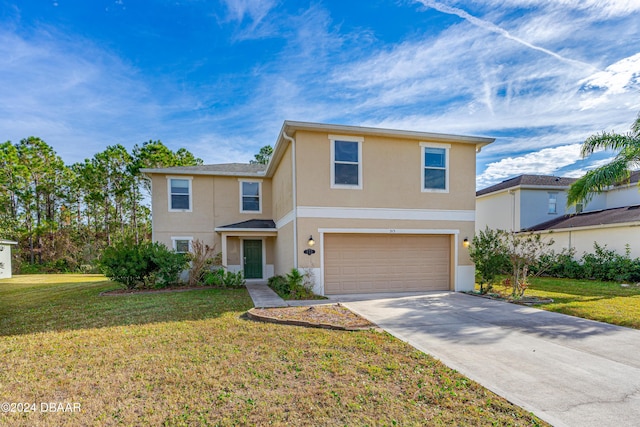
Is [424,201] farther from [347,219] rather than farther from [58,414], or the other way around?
[58,414]

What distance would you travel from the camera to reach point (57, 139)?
24875 mm

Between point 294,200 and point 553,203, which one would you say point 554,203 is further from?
point 294,200

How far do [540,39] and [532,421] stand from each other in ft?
38.0

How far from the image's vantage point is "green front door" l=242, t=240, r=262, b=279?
14.4m

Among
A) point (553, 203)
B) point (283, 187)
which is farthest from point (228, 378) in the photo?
point (553, 203)

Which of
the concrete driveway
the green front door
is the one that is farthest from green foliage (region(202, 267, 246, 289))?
the concrete driveway

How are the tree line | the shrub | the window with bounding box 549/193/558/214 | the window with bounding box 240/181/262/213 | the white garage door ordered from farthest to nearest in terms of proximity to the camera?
the tree line
the window with bounding box 549/193/558/214
the window with bounding box 240/181/262/213
the shrub
the white garage door

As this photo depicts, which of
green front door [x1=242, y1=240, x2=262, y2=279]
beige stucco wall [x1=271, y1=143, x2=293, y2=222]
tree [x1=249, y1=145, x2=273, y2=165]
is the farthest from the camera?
tree [x1=249, y1=145, x2=273, y2=165]

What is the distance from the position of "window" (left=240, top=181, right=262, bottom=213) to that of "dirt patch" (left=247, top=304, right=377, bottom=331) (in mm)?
7721

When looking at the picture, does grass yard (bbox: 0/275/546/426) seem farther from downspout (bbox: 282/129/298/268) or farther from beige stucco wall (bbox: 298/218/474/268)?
beige stucco wall (bbox: 298/218/474/268)

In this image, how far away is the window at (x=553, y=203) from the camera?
1916cm

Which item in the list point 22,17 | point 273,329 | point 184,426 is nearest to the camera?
point 184,426

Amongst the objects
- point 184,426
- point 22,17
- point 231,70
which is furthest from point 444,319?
point 22,17

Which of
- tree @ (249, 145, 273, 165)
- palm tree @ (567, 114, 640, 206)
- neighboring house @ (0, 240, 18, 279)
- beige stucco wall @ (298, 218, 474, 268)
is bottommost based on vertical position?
neighboring house @ (0, 240, 18, 279)
